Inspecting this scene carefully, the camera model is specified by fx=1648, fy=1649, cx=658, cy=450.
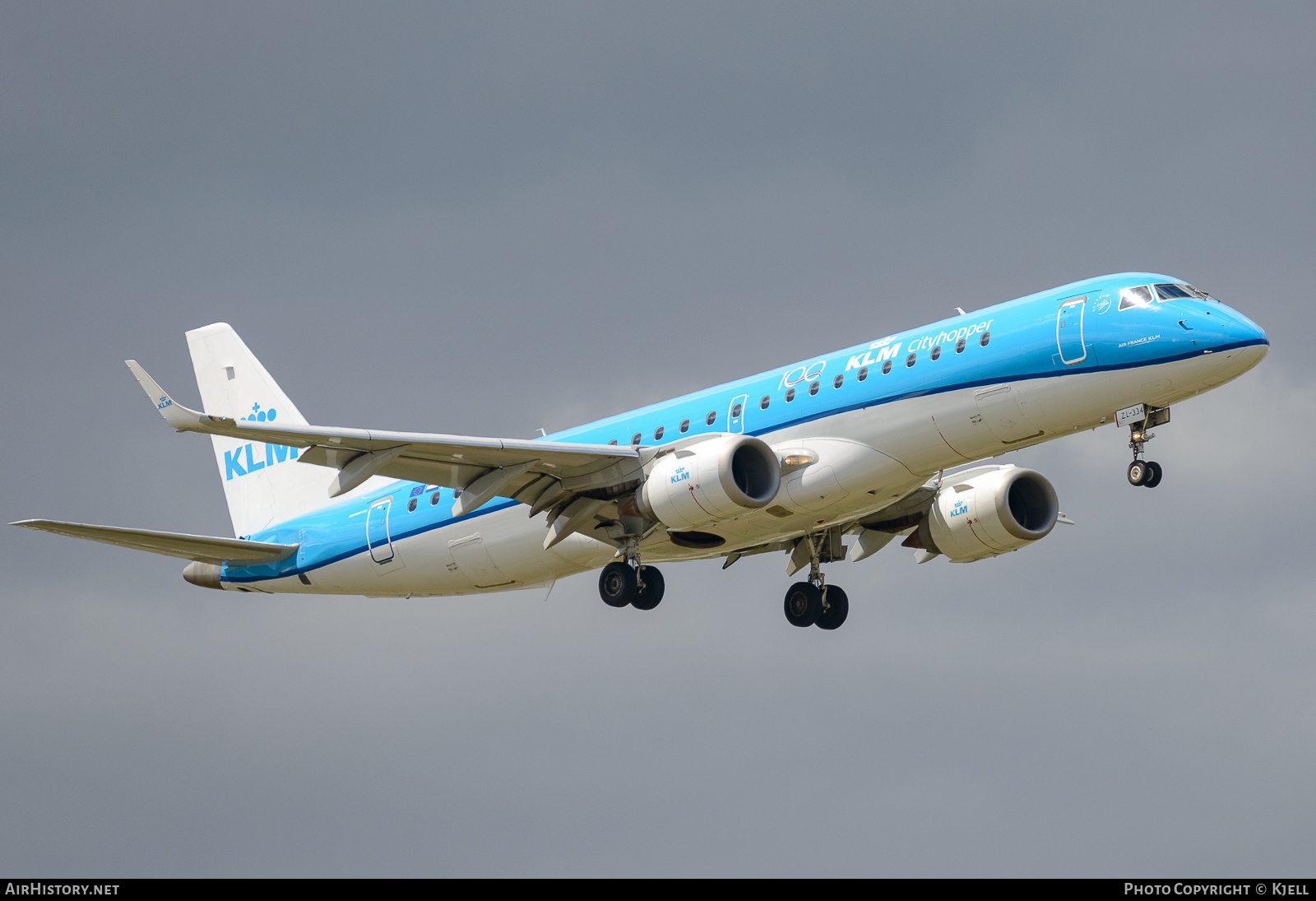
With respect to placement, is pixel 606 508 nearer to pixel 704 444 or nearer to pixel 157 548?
pixel 704 444

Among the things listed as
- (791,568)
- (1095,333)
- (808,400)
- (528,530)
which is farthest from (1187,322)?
(528,530)

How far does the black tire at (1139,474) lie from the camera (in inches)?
1298

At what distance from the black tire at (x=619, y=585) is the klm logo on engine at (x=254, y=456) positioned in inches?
506

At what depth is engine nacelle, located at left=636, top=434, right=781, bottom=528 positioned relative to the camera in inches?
1374

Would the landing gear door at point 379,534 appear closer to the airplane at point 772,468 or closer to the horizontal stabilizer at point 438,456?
the airplane at point 772,468

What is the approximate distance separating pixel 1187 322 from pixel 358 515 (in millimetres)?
21121

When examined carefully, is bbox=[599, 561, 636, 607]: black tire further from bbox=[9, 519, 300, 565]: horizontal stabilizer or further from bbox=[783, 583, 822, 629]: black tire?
bbox=[9, 519, 300, 565]: horizontal stabilizer

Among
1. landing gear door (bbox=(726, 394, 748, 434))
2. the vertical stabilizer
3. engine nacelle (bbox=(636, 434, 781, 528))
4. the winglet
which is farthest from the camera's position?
the vertical stabilizer

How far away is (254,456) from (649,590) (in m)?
15.5

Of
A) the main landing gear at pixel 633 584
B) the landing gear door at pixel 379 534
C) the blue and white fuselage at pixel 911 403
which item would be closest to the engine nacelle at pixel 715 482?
the blue and white fuselage at pixel 911 403

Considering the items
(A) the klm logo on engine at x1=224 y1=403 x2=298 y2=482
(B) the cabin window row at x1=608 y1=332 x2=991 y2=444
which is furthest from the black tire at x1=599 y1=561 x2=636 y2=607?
(A) the klm logo on engine at x1=224 y1=403 x2=298 y2=482

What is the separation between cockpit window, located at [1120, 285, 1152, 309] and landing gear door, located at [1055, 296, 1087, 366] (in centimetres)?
77

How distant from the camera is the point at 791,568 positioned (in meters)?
42.3

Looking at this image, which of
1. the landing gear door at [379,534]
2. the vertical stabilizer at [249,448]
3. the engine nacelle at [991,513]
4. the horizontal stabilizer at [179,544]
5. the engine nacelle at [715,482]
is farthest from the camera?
the vertical stabilizer at [249,448]
